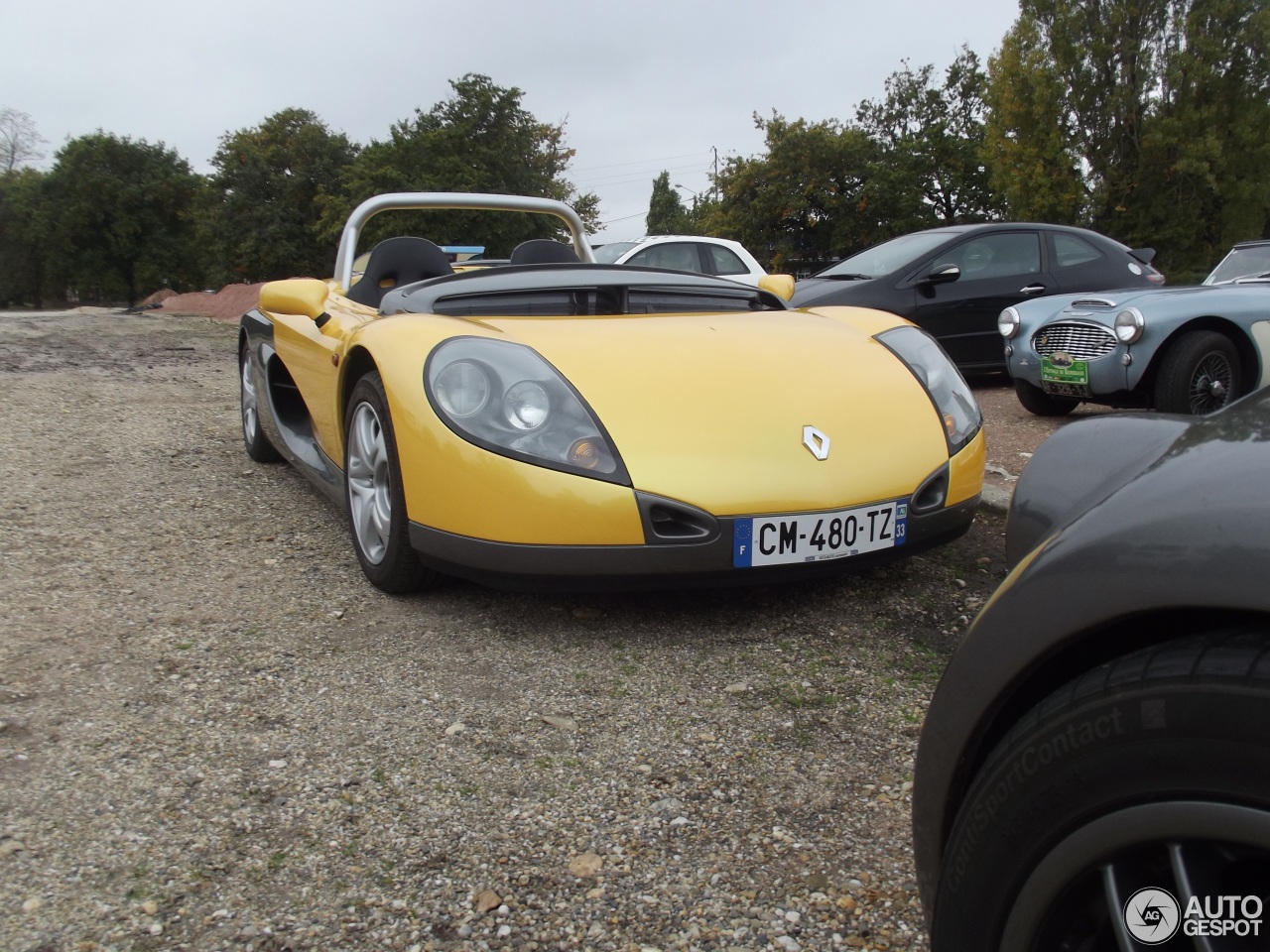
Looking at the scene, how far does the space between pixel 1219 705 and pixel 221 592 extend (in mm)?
2807

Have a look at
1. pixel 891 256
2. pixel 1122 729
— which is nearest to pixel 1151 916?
pixel 1122 729

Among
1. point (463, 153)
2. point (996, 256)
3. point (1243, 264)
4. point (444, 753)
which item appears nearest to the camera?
point (444, 753)

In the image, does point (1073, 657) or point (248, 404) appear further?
point (248, 404)

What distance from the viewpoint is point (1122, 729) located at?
873 mm

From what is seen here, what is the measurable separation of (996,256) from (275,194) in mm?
38106

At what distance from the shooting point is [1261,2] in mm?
20891

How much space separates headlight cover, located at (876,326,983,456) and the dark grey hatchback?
3.98 meters

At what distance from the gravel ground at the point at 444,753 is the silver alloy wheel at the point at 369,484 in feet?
0.50

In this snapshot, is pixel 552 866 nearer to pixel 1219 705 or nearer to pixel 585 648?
pixel 585 648

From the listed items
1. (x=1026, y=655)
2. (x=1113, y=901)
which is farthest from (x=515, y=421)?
(x=1113, y=901)

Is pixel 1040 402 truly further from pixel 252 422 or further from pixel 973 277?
pixel 252 422

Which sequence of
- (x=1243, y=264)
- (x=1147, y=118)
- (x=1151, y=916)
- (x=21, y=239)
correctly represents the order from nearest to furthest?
(x=1151, y=916) < (x=1243, y=264) < (x=1147, y=118) < (x=21, y=239)

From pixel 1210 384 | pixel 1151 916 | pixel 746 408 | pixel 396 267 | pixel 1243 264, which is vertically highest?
pixel 1243 264

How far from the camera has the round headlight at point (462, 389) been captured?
261 cm
